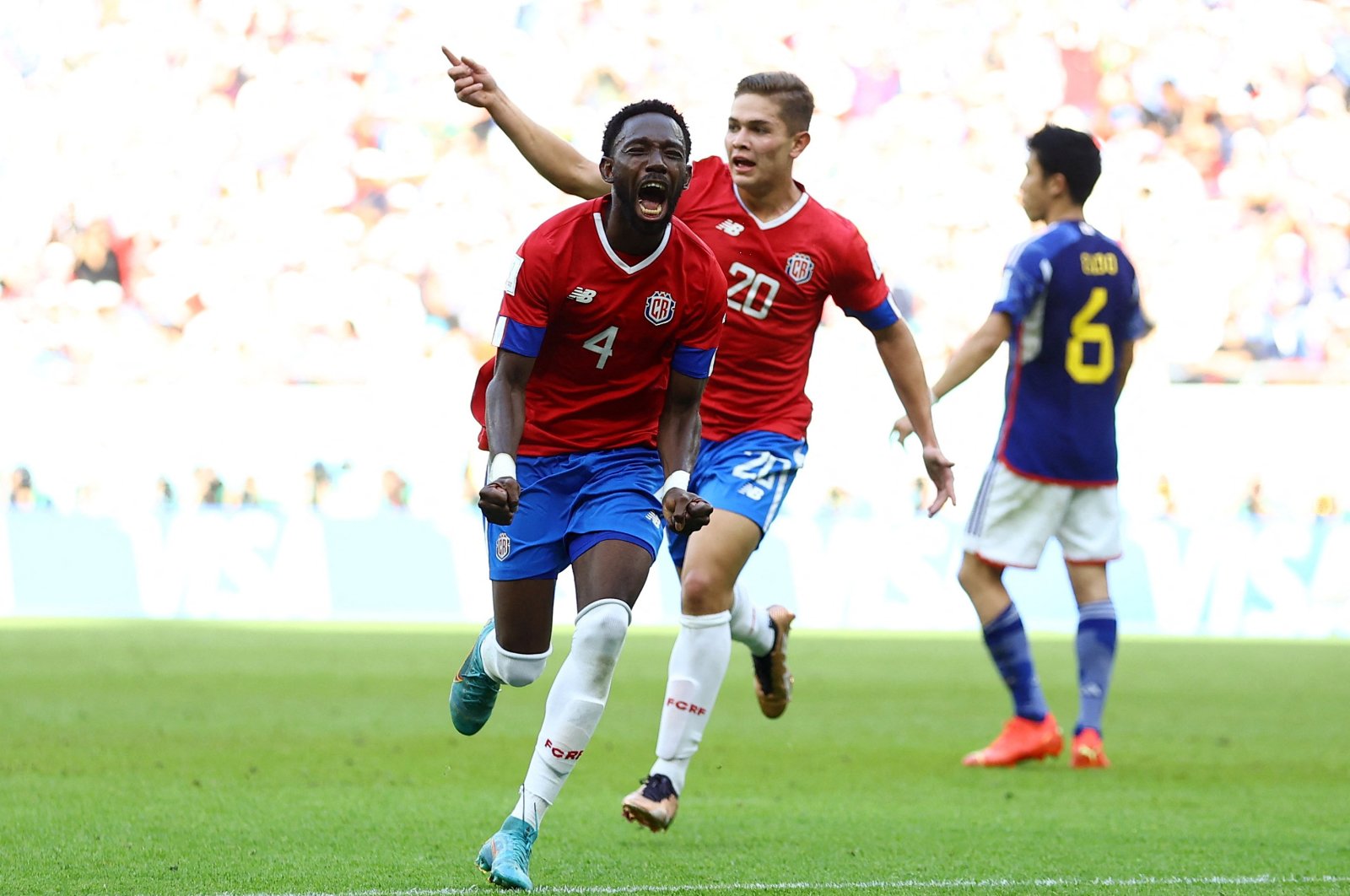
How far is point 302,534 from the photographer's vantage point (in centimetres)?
1571

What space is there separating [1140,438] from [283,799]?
13.7 m

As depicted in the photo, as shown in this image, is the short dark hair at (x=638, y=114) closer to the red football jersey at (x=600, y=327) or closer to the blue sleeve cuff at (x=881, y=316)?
the red football jersey at (x=600, y=327)

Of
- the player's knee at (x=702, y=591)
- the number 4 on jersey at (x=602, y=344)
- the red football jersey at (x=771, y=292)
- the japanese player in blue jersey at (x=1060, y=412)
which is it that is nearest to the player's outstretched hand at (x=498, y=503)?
the number 4 on jersey at (x=602, y=344)

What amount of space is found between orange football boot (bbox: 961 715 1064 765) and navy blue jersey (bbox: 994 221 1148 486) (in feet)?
3.48

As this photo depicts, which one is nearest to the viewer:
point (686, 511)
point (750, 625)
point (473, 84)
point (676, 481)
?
point (686, 511)

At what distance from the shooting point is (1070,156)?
24.7 ft

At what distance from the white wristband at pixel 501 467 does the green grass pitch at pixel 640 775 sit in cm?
97

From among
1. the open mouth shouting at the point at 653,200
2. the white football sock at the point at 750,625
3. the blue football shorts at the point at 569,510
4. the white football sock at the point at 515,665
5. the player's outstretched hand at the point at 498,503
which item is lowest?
the white football sock at the point at 750,625

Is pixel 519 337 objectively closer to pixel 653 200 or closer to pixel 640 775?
pixel 653 200

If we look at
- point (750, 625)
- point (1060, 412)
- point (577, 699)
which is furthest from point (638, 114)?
point (1060, 412)

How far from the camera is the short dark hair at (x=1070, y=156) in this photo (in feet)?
24.7

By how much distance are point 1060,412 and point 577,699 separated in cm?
376

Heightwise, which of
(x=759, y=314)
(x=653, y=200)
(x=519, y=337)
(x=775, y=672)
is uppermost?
(x=653, y=200)

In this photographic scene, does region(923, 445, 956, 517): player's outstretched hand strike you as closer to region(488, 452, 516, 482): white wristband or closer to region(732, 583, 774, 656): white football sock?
region(732, 583, 774, 656): white football sock
